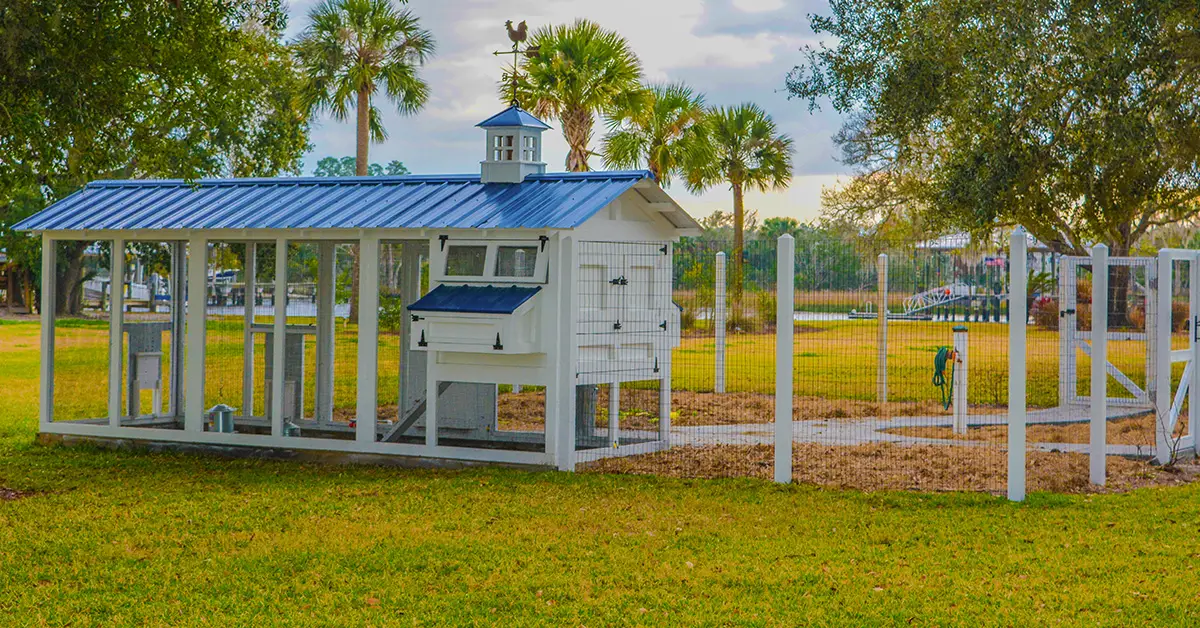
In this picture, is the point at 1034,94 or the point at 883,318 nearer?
the point at 883,318

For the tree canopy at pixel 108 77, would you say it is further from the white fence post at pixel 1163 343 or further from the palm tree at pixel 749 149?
the palm tree at pixel 749 149

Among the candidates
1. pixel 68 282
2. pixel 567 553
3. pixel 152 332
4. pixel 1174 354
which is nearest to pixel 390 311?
pixel 152 332

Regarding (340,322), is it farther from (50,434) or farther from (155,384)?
(50,434)

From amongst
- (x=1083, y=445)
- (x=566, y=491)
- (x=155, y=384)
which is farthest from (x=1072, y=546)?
(x=155, y=384)

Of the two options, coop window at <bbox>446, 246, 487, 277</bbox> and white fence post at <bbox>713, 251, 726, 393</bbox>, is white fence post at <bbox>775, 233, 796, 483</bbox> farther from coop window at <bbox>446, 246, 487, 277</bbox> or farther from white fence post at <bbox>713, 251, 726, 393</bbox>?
coop window at <bbox>446, 246, 487, 277</bbox>

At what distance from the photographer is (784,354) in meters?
10.3

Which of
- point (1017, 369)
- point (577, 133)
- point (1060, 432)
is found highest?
point (577, 133)

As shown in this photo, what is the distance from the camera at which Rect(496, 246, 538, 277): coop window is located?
10961mm

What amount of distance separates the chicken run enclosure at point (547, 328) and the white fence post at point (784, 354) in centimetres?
2

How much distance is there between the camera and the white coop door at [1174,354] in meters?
11.2

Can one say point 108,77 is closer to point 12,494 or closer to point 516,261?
point 12,494

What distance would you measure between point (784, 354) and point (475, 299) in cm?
268

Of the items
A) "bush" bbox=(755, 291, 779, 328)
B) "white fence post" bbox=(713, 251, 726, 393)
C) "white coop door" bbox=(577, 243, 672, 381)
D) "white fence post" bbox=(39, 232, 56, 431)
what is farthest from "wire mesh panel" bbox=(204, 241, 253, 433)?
"bush" bbox=(755, 291, 779, 328)

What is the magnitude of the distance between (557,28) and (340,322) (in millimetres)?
14308
